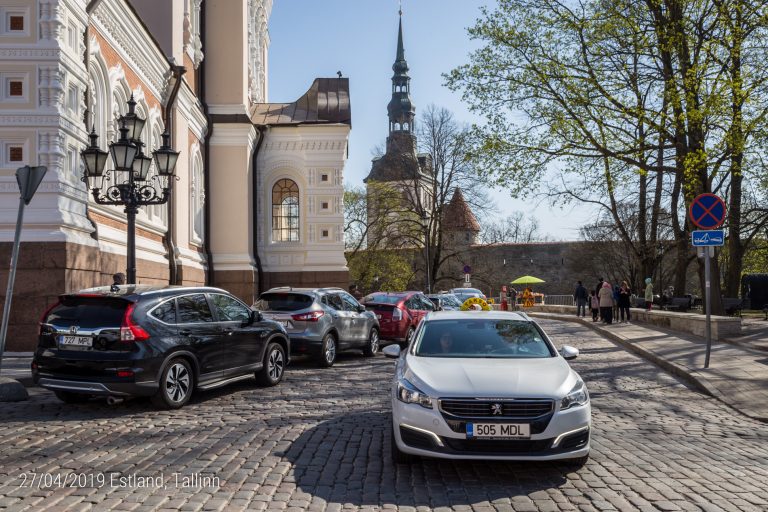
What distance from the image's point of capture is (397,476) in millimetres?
6188

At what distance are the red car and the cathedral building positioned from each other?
19.3 ft

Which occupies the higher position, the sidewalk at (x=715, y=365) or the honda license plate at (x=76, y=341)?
the honda license plate at (x=76, y=341)

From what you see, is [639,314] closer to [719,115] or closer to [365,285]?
[719,115]

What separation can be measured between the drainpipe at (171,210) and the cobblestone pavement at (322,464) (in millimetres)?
11730

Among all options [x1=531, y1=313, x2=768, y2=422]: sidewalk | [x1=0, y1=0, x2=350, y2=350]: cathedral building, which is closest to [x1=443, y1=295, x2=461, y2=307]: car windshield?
[x1=0, y1=0, x2=350, y2=350]: cathedral building

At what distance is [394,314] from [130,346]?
36.6 feet

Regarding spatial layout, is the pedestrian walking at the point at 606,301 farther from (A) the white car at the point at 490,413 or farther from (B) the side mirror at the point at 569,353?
(A) the white car at the point at 490,413

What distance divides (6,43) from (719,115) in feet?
54.9

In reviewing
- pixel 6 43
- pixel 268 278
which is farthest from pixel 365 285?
pixel 6 43

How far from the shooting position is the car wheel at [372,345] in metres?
17.2

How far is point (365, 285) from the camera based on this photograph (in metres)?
53.3

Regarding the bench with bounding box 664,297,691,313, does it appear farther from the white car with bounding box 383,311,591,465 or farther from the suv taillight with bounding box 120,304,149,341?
the suv taillight with bounding box 120,304,149,341

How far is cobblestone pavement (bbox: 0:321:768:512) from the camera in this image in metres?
5.47

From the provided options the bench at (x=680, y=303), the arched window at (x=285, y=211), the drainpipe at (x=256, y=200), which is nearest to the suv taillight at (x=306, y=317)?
the drainpipe at (x=256, y=200)
